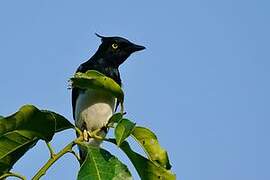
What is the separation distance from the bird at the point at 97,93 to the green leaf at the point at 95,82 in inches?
91.7

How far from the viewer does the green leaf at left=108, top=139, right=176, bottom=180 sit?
3.01 meters

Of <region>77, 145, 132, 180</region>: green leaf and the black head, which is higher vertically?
the black head

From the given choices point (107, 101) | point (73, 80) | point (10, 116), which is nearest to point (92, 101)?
point (107, 101)

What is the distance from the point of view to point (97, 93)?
5.73m

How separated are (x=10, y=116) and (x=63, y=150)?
28 cm

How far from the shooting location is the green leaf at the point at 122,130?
8.80 ft

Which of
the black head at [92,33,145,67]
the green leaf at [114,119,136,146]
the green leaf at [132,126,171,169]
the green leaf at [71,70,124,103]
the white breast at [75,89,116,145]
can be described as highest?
→ the black head at [92,33,145,67]

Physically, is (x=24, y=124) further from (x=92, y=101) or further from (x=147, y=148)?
(x=92, y=101)

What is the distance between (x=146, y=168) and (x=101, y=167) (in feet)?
1.24

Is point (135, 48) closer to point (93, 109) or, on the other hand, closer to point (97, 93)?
point (93, 109)

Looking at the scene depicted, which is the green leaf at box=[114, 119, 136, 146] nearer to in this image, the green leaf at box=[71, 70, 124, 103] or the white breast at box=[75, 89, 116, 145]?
the green leaf at box=[71, 70, 124, 103]

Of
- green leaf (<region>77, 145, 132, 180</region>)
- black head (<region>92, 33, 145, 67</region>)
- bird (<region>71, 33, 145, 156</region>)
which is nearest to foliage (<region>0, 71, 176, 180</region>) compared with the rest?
green leaf (<region>77, 145, 132, 180</region>)

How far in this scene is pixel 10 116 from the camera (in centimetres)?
278

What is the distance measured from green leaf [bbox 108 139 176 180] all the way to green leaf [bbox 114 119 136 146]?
0.30 m
